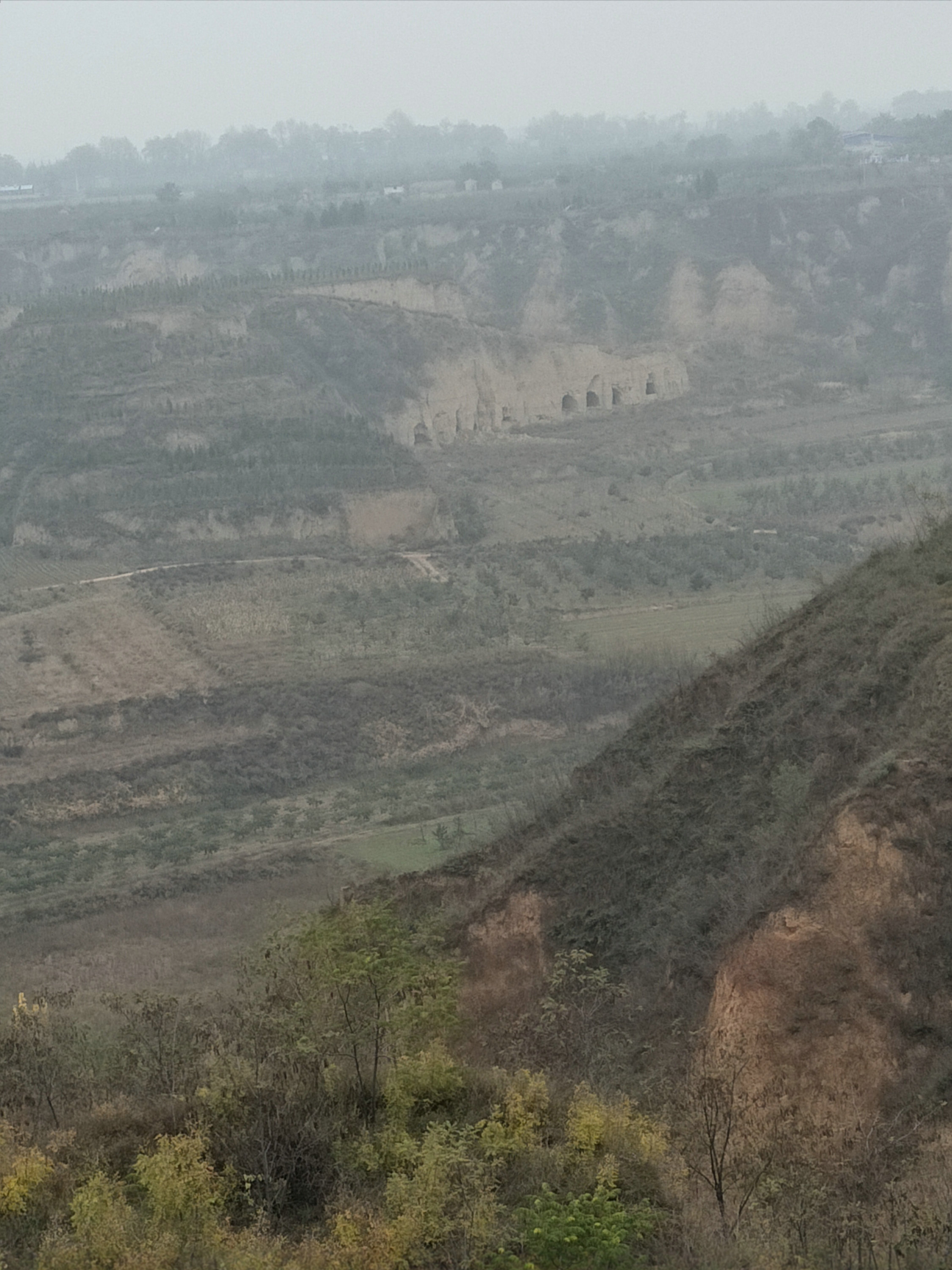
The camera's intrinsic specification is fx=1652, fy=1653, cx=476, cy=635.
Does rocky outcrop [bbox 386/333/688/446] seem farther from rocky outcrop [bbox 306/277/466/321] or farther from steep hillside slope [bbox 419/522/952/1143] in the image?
steep hillside slope [bbox 419/522/952/1143]

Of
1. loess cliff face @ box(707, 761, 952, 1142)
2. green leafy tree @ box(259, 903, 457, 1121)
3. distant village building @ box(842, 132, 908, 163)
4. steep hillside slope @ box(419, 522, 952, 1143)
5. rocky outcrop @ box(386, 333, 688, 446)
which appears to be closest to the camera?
loess cliff face @ box(707, 761, 952, 1142)

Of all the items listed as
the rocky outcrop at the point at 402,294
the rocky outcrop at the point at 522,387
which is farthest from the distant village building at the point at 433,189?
the rocky outcrop at the point at 522,387

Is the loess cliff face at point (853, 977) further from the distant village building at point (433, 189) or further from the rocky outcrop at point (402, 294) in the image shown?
the distant village building at point (433, 189)

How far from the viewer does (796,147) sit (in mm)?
126125

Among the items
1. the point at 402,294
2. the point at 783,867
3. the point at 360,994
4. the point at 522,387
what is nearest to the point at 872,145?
the point at 402,294

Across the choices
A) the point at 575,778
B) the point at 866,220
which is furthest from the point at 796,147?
the point at 575,778

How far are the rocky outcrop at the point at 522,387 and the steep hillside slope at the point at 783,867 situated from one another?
4352 cm

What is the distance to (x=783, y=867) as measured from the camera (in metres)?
14.5

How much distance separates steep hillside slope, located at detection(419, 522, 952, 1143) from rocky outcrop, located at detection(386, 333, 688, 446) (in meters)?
43.5

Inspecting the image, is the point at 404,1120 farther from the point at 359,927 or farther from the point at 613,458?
the point at 613,458

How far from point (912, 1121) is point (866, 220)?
274ft

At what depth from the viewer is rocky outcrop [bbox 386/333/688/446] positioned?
209ft

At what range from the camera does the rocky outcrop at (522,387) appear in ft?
209

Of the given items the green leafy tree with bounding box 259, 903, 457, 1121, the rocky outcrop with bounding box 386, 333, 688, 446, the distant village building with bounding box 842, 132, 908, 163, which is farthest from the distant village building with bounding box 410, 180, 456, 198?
the green leafy tree with bounding box 259, 903, 457, 1121
